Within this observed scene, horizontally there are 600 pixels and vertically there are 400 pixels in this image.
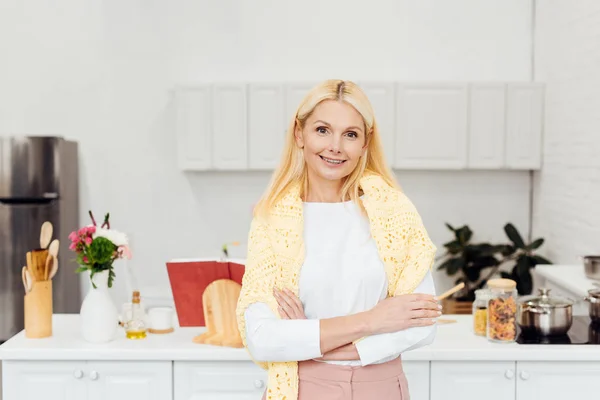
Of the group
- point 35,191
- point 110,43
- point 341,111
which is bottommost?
point 35,191

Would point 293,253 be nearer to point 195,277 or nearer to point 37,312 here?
point 195,277

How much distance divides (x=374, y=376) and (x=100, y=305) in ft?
4.14

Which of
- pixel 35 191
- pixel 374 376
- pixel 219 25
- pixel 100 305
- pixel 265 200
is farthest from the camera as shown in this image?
pixel 219 25

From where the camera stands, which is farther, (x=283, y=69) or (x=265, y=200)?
(x=283, y=69)

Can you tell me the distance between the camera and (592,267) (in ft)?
10.7

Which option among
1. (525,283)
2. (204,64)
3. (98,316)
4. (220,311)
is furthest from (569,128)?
(98,316)

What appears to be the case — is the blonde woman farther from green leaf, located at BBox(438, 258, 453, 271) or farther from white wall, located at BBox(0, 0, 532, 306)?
white wall, located at BBox(0, 0, 532, 306)

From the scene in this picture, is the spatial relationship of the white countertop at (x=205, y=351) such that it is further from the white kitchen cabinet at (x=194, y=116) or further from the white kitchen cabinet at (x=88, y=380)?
the white kitchen cabinet at (x=194, y=116)

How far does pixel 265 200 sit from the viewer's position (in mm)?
1772

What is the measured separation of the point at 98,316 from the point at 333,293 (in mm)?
1180

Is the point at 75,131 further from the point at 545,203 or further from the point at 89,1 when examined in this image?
the point at 545,203

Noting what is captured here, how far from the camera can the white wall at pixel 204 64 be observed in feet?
17.4

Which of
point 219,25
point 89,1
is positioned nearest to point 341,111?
point 219,25

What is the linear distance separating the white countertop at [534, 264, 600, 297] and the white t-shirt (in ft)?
5.83
